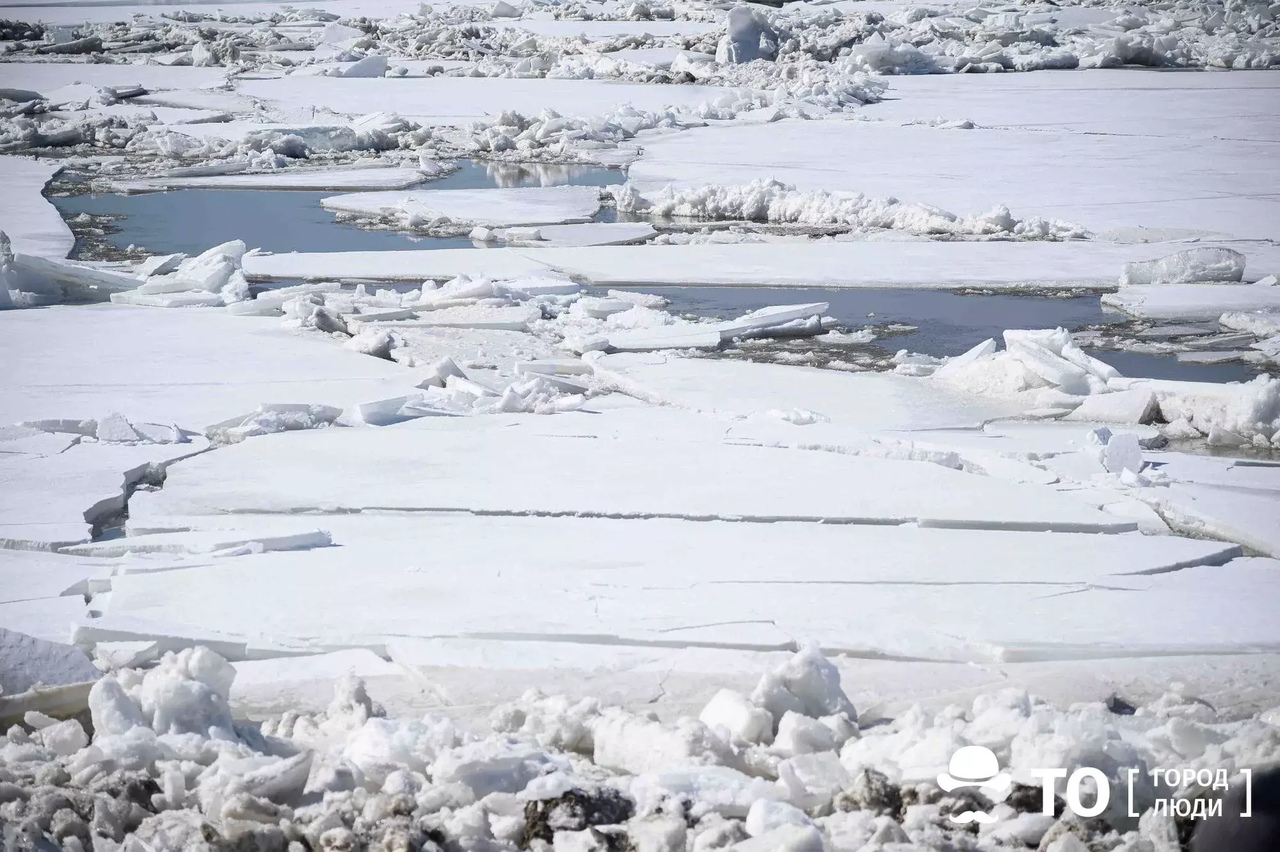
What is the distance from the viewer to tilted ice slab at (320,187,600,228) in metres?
9.13

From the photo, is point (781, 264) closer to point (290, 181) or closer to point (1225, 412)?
point (1225, 412)

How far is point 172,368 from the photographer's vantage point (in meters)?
5.29

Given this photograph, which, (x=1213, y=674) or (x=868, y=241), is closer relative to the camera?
(x=1213, y=674)

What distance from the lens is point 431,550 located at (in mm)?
3318

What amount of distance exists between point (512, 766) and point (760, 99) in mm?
13813

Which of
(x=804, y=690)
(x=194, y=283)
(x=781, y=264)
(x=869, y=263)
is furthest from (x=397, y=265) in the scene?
(x=804, y=690)

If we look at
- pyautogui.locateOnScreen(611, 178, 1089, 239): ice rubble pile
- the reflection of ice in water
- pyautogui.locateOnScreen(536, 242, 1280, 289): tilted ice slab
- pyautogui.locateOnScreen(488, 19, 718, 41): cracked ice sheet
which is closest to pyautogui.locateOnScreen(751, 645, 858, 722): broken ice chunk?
pyautogui.locateOnScreen(536, 242, 1280, 289): tilted ice slab

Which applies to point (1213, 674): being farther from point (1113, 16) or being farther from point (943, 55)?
point (1113, 16)

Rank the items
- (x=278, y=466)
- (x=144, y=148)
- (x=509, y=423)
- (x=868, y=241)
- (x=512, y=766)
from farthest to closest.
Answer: (x=144, y=148)
(x=868, y=241)
(x=509, y=423)
(x=278, y=466)
(x=512, y=766)

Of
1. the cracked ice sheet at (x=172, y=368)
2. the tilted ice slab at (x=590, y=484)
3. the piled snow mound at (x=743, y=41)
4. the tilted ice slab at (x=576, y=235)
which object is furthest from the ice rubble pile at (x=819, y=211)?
the piled snow mound at (x=743, y=41)

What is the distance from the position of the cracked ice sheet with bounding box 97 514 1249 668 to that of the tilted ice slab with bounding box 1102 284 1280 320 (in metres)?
3.20

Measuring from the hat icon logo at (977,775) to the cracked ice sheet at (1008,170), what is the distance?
21.1 feet

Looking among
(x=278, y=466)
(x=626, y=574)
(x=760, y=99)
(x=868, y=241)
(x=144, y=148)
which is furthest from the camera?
(x=760, y=99)

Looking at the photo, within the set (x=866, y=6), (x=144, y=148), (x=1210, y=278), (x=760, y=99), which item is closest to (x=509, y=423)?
(x=1210, y=278)
